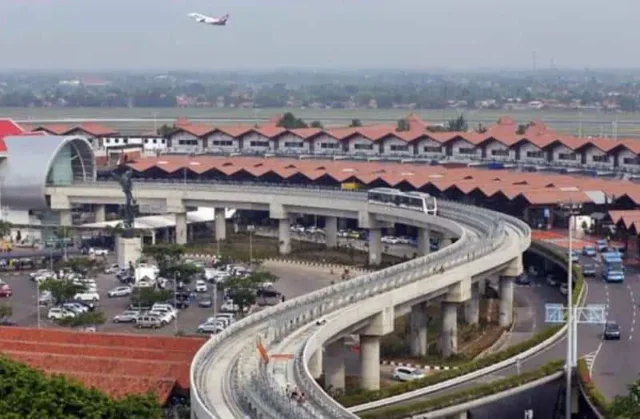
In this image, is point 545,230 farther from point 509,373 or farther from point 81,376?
point 81,376

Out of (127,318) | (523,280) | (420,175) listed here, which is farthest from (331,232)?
(127,318)

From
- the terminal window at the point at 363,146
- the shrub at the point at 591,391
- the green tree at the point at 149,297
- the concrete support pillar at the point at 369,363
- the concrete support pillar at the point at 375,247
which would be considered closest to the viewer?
the shrub at the point at 591,391

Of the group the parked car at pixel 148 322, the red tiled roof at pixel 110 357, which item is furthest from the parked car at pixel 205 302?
the red tiled roof at pixel 110 357

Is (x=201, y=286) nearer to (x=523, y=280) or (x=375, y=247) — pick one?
(x=375, y=247)

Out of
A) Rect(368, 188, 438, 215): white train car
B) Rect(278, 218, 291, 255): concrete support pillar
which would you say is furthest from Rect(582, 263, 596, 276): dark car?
Rect(278, 218, 291, 255): concrete support pillar

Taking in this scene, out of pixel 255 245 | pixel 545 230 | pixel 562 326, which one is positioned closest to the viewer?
pixel 562 326

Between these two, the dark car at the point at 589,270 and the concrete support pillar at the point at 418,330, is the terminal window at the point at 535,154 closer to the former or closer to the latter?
the dark car at the point at 589,270

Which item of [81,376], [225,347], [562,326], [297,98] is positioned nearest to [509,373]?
[562,326]
